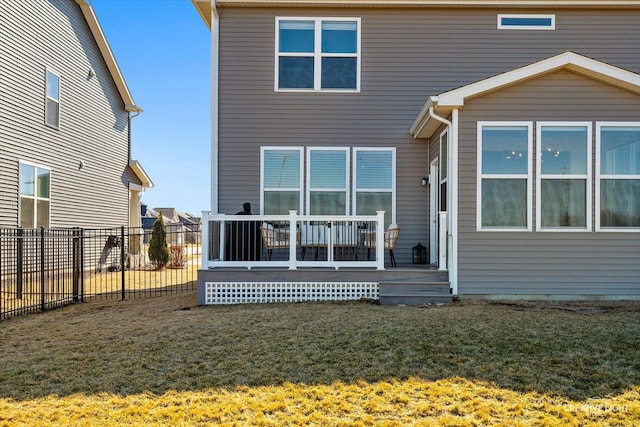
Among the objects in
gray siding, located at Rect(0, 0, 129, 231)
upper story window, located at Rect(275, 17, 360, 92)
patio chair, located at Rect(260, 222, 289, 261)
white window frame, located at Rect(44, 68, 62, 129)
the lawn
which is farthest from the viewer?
white window frame, located at Rect(44, 68, 62, 129)

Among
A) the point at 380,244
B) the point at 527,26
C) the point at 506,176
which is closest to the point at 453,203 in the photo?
the point at 506,176

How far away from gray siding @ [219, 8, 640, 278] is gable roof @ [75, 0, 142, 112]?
6227 mm

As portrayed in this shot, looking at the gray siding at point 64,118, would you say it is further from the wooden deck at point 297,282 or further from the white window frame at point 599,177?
the white window frame at point 599,177

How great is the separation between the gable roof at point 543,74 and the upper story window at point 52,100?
9464 mm

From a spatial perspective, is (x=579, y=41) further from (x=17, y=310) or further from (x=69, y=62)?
(x=69, y=62)

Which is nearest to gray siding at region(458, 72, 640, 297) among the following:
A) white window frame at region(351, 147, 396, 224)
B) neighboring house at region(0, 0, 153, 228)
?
white window frame at region(351, 147, 396, 224)

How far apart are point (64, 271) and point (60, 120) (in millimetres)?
4729

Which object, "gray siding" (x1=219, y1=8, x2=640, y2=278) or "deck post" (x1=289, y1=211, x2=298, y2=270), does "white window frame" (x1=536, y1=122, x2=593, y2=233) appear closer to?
"gray siding" (x1=219, y1=8, x2=640, y2=278)

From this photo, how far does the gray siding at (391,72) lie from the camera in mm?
9609

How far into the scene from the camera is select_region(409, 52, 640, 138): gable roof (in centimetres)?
732

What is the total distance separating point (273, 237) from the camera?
834 centimetres

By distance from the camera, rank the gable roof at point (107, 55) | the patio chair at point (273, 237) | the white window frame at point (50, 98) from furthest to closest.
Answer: the gable roof at point (107, 55) < the white window frame at point (50, 98) < the patio chair at point (273, 237)

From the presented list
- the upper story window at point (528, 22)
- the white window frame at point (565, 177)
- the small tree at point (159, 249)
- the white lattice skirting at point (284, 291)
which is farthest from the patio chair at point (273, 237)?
the small tree at point (159, 249)

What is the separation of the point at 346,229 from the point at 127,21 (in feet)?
66.4
